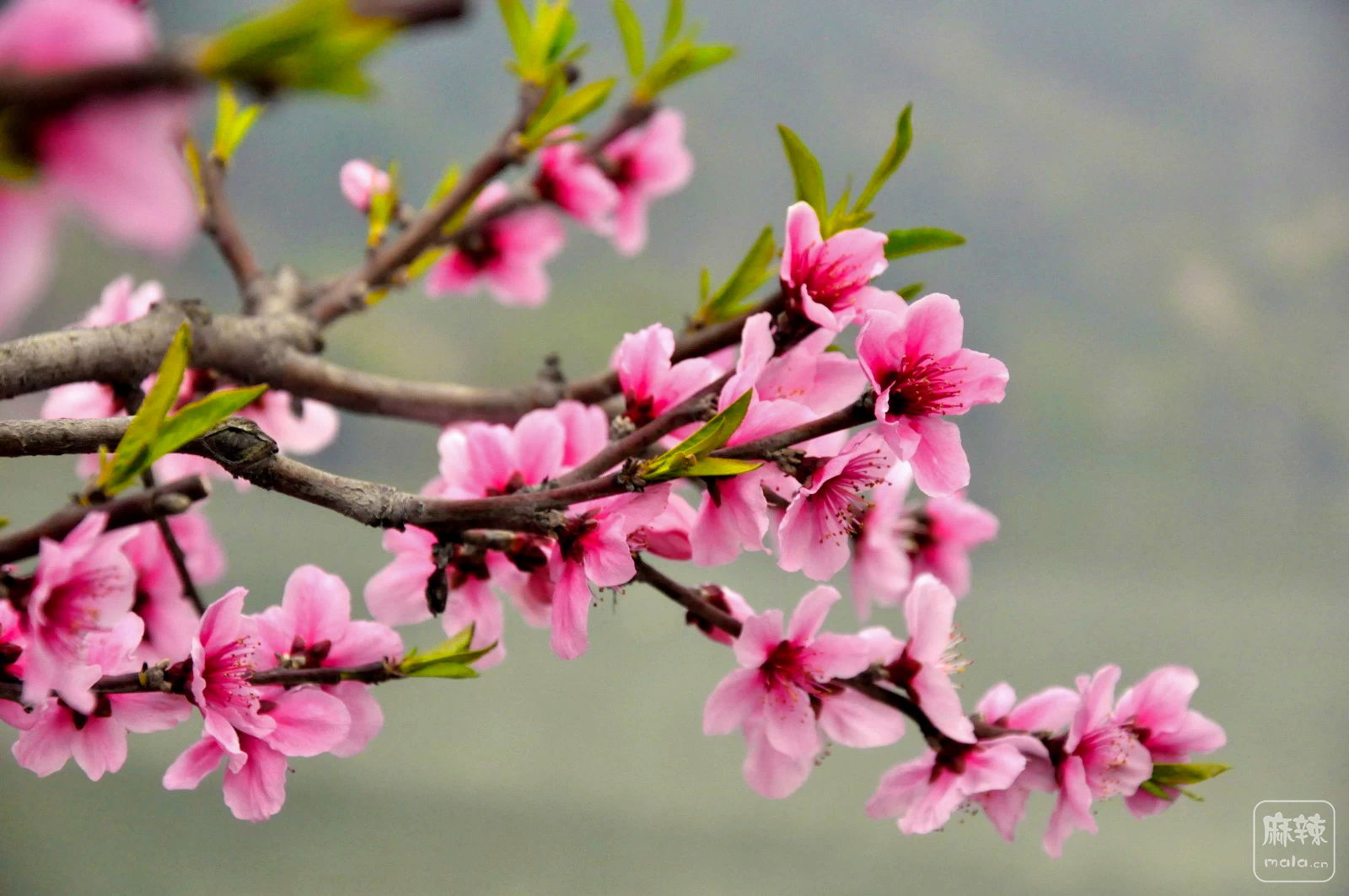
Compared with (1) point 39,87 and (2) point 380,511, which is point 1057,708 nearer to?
(2) point 380,511

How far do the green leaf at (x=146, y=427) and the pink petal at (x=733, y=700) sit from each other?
217mm

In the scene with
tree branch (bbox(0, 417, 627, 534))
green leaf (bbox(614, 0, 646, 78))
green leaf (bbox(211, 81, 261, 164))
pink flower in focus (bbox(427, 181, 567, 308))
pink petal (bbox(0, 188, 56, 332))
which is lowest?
tree branch (bbox(0, 417, 627, 534))

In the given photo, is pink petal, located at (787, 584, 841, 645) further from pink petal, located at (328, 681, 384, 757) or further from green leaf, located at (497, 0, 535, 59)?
green leaf, located at (497, 0, 535, 59)

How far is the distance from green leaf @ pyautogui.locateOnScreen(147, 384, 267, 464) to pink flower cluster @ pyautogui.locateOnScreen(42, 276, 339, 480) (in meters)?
0.17

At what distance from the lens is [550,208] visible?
2.05 ft

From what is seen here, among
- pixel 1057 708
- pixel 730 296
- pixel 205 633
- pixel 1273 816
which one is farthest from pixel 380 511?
pixel 1273 816

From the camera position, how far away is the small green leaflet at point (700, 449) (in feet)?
0.95

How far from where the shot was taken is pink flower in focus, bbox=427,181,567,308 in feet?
2.06

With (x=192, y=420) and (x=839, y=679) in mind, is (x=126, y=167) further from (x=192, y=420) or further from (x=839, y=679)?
(x=839, y=679)

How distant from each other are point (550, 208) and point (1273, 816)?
0.76 m

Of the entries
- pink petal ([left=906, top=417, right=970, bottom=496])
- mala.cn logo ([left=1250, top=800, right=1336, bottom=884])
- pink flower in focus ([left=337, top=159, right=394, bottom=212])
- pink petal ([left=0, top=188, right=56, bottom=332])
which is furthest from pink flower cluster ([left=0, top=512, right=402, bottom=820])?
mala.cn logo ([left=1250, top=800, right=1336, bottom=884])

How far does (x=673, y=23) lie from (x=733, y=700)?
380mm

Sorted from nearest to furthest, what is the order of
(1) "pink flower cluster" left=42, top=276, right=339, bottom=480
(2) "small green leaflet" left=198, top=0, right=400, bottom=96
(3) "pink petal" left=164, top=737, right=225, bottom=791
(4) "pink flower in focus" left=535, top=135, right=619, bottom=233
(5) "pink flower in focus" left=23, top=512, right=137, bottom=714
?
(2) "small green leaflet" left=198, top=0, right=400, bottom=96
(5) "pink flower in focus" left=23, top=512, right=137, bottom=714
(3) "pink petal" left=164, top=737, right=225, bottom=791
(1) "pink flower cluster" left=42, top=276, right=339, bottom=480
(4) "pink flower in focus" left=535, top=135, right=619, bottom=233

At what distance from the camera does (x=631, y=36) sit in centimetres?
53
